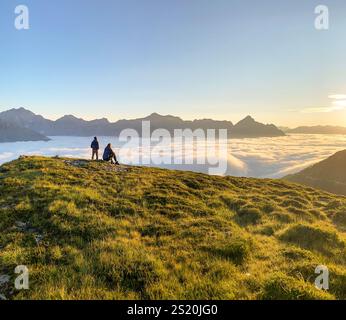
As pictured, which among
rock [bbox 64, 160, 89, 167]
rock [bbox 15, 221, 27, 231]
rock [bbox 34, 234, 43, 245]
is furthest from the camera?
rock [bbox 64, 160, 89, 167]

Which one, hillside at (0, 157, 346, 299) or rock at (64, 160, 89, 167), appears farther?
rock at (64, 160, 89, 167)

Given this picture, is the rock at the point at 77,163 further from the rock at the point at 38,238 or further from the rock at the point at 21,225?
the rock at the point at 38,238

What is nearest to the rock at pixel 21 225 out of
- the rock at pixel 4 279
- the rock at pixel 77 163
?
the rock at pixel 4 279

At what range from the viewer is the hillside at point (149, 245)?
806cm

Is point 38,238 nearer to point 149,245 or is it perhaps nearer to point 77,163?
point 149,245

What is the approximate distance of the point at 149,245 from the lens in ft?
38.8

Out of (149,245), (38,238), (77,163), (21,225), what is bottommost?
(149,245)

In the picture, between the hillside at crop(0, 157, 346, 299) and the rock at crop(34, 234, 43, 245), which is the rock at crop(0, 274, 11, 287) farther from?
the rock at crop(34, 234, 43, 245)

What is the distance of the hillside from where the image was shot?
317 inches

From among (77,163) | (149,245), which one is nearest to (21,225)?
(149,245)

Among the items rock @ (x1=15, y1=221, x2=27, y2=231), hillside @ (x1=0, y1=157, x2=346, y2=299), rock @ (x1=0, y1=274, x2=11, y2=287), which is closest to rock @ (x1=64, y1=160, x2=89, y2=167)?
hillside @ (x1=0, y1=157, x2=346, y2=299)

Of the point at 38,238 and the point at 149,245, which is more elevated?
the point at 38,238

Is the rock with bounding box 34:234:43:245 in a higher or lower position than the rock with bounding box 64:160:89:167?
lower
